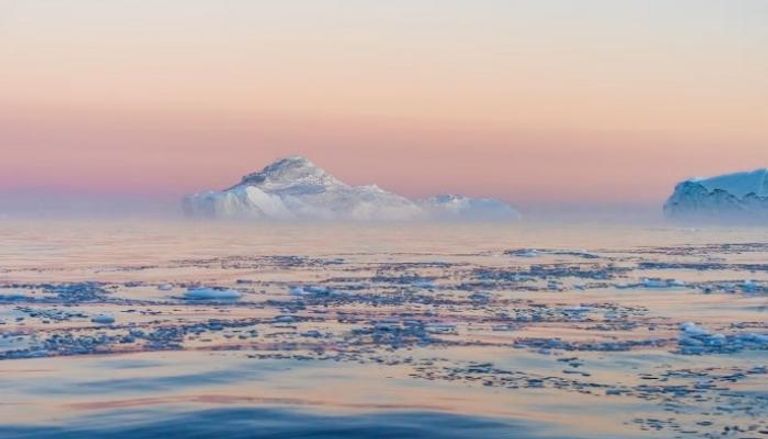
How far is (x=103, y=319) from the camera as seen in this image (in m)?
21.1

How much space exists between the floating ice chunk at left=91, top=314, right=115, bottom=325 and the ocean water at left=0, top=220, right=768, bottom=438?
3cm

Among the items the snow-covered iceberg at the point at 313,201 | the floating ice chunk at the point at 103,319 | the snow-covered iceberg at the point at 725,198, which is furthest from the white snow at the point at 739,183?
the floating ice chunk at the point at 103,319

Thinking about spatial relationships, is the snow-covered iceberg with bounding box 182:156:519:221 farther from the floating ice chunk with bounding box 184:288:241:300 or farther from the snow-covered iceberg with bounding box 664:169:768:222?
the floating ice chunk with bounding box 184:288:241:300

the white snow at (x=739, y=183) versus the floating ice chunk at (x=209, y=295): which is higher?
the white snow at (x=739, y=183)

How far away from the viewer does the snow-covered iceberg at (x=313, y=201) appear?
478 feet

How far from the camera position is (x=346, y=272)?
117ft

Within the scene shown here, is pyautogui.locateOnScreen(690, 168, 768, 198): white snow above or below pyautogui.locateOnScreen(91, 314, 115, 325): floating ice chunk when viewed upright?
above

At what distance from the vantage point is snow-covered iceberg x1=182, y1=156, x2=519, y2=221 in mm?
145750

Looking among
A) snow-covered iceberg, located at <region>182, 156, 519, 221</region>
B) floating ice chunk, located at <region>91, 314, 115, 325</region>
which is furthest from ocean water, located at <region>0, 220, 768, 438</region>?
snow-covered iceberg, located at <region>182, 156, 519, 221</region>

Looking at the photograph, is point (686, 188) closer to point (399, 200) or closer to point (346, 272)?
point (399, 200)

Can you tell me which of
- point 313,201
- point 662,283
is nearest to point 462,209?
point 313,201

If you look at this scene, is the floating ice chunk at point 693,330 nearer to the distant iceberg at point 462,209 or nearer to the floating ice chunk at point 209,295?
the floating ice chunk at point 209,295

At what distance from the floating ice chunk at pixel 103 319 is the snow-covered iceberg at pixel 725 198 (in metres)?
92.1

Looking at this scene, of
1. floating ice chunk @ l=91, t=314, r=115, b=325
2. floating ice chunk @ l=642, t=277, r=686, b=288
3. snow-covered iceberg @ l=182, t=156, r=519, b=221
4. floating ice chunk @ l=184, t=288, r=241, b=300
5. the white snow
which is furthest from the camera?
snow-covered iceberg @ l=182, t=156, r=519, b=221
